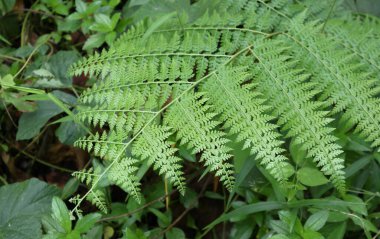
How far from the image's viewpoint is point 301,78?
1188 millimetres

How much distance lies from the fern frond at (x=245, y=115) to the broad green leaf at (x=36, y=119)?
708 mm

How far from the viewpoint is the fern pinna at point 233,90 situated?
43.3 inches

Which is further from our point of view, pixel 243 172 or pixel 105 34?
pixel 105 34

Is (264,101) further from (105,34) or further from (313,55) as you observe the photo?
(105,34)

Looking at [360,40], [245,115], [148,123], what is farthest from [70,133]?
[360,40]

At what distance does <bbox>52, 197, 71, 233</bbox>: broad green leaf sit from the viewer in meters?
Result: 1.23

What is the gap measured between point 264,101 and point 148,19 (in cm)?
60

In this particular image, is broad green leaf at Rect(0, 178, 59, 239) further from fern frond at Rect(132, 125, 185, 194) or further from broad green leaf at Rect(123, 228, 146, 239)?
fern frond at Rect(132, 125, 185, 194)

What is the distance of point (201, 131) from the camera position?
1123mm

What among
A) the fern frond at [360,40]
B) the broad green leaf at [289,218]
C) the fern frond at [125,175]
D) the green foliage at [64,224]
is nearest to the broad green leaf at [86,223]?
the green foliage at [64,224]

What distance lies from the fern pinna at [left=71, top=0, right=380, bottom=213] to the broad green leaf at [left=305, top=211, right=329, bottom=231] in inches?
6.2

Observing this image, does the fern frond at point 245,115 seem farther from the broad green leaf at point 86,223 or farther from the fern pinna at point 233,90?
the broad green leaf at point 86,223

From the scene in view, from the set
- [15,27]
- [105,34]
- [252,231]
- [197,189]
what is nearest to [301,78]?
[252,231]

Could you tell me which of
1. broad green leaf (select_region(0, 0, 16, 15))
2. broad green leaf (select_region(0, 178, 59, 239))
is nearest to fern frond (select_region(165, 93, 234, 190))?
broad green leaf (select_region(0, 178, 59, 239))
